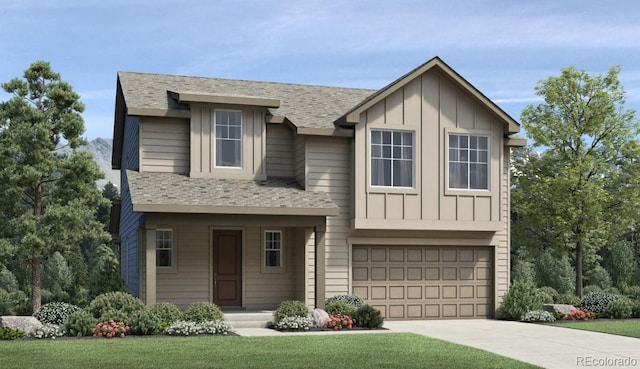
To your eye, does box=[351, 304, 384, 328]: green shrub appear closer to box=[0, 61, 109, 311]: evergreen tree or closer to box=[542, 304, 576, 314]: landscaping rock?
box=[542, 304, 576, 314]: landscaping rock

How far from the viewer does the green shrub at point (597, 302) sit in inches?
942

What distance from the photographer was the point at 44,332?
55.0 ft

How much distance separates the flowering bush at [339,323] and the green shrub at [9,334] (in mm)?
6950

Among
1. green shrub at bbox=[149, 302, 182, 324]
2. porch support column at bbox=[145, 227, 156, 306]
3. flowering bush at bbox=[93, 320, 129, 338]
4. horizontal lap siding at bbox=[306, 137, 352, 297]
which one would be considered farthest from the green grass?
horizontal lap siding at bbox=[306, 137, 352, 297]

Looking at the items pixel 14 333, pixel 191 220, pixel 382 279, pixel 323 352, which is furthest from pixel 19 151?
pixel 323 352

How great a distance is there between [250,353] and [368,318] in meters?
5.59

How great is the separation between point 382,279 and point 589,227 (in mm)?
9919

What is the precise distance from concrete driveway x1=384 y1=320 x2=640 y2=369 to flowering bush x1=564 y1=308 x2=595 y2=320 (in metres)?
2.05

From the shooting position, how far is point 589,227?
93.8 feet

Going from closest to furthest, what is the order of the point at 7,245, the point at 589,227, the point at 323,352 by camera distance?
the point at 323,352
the point at 7,245
the point at 589,227

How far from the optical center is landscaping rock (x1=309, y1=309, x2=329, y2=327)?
62.7 feet

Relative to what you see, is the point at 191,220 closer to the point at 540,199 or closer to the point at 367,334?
the point at 367,334

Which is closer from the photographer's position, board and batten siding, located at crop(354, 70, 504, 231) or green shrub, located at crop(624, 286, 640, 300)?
board and batten siding, located at crop(354, 70, 504, 231)

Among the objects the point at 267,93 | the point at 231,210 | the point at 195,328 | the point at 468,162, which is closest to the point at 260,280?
the point at 231,210
